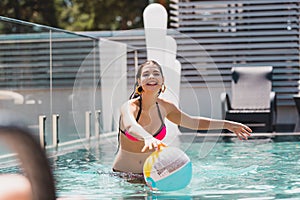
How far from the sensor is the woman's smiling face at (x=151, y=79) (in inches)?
202

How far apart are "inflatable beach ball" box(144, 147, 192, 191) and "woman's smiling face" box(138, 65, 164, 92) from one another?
1109 mm

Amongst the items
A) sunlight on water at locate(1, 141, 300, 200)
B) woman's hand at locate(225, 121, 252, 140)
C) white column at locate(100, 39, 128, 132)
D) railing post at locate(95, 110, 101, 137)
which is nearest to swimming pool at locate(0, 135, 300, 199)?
sunlight on water at locate(1, 141, 300, 200)

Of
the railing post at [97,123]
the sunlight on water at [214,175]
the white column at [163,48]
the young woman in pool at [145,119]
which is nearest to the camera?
the sunlight on water at [214,175]

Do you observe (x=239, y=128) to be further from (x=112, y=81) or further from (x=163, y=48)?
(x=112, y=81)

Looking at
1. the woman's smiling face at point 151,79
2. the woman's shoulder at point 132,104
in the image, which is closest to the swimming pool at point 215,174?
the woman's shoulder at point 132,104

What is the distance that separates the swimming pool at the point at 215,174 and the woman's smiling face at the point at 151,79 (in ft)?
2.62

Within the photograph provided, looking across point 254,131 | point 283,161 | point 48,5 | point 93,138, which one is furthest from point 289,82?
point 48,5

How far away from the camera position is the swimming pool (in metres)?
4.42

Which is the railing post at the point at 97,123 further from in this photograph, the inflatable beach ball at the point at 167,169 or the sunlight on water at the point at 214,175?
the inflatable beach ball at the point at 167,169

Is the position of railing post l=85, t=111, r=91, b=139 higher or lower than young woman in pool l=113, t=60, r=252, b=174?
lower

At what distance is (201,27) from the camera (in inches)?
505

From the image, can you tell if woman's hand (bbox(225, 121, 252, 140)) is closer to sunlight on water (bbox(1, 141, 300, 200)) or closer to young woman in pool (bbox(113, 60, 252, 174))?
young woman in pool (bbox(113, 60, 252, 174))

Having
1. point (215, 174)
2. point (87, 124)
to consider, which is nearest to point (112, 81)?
point (87, 124)

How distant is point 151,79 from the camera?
16.8 feet
